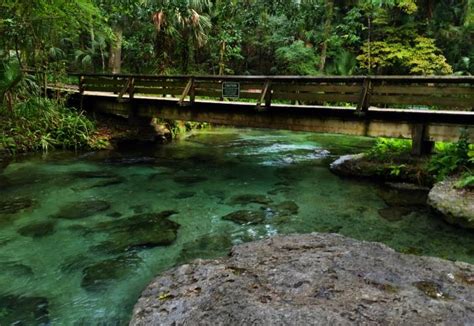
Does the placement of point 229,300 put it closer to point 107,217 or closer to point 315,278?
point 315,278

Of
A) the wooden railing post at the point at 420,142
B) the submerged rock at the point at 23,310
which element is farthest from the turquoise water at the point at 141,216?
the wooden railing post at the point at 420,142

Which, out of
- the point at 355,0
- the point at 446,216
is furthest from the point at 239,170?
the point at 355,0

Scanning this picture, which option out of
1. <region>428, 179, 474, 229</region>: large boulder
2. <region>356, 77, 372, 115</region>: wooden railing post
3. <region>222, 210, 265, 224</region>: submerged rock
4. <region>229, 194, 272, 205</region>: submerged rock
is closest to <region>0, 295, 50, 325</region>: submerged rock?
<region>222, 210, 265, 224</region>: submerged rock

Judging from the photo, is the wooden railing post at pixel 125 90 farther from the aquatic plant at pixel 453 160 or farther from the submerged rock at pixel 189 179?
the aquatic plant at pixel 453 160

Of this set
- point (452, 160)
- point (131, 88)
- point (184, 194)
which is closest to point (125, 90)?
point (131, 88)

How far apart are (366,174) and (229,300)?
6.85 m

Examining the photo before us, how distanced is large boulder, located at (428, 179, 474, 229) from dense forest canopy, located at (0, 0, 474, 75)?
32.3ft

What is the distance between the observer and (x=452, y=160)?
26.8ft

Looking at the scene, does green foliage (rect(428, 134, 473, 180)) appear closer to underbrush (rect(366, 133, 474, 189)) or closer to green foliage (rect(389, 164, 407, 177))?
underbrush (rect(366, 133, 474, 189))

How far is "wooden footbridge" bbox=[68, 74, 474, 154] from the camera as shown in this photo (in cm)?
841

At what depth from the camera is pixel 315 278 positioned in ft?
13.1

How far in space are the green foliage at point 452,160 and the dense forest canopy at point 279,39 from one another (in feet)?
27.8

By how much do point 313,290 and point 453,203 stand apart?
4.02 meters

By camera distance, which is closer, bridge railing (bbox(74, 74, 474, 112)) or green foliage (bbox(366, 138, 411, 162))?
bridge railing (bbox(74, 74, 474, 112))
